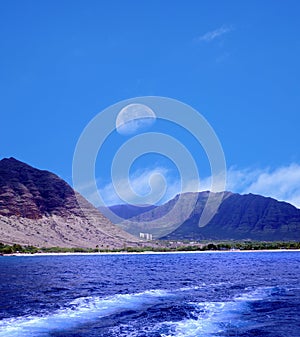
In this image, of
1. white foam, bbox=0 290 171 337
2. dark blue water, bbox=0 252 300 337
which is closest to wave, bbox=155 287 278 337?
dark blue water, bbox=0 252 300 337

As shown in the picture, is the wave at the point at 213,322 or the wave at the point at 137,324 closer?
the wave at the point at 213,322

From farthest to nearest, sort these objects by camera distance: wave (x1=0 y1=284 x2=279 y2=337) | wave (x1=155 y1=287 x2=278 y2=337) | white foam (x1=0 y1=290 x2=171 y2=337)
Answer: white foam (x1=0 y1=290 x2=171 y2=337) < wave (x1=0 y1=284 x2=279 y2=337) < wave (x1=155 y1=287 x2=278 y2=337)

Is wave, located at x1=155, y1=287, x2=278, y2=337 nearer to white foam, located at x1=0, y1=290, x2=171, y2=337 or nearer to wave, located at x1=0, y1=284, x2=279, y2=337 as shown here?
wave, located at x1=0, y1=284, x2=279, y2=337

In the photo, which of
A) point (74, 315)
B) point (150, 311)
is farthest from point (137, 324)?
point (150, 311)

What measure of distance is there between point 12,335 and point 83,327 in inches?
179

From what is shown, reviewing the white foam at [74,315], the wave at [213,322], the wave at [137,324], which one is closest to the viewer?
the wave at [213,322]

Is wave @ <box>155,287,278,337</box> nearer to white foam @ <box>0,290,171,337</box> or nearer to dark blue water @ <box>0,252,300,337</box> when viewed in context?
dark blue water @ <box>0,252,300,337</box>

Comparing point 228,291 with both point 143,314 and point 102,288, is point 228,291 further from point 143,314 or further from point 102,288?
point 143,314

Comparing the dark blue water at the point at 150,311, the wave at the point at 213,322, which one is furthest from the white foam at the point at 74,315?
the wave at the point at 213,322

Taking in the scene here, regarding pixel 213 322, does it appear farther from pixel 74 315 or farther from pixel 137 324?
pixel 74 315

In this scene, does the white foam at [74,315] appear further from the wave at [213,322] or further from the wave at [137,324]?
the wave at [213,322]

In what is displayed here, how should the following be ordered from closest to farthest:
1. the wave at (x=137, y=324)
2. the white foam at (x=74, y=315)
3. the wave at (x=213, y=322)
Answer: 1. the wave at (x=213, y=322)
2. the wave at (x=137, y=324)
3. the white foam at (x=74, y=315)

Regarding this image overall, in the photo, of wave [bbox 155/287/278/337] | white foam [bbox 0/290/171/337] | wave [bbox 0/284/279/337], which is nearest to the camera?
wave [bbox 155/287/278/337]

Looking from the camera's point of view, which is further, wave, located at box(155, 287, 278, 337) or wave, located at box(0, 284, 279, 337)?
wave, located at box(0, 284, 279, 337)
